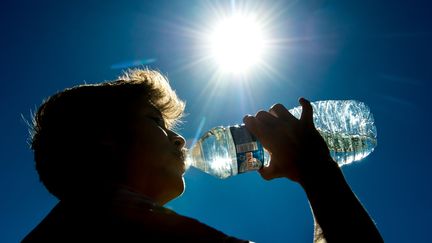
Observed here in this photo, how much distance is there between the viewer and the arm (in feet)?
5.72

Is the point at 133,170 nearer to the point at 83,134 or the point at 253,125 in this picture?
the point at 83,134

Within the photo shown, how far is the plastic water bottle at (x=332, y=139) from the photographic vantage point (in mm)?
4457

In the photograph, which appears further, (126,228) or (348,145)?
(348,145)

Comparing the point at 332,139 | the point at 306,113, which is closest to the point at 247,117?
the point at 306,113

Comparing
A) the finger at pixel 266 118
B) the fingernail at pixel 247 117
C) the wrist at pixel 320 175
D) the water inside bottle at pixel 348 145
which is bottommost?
the wrist at pixel 320 175

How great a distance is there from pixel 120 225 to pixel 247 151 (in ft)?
6.23

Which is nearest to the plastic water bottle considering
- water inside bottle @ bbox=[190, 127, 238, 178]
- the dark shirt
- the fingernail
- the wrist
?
water inside bottle @ bbox=[190, 127, 238, 178]

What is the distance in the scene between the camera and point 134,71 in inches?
149

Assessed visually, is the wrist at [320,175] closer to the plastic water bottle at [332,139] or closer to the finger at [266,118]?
the finger at [266,118]

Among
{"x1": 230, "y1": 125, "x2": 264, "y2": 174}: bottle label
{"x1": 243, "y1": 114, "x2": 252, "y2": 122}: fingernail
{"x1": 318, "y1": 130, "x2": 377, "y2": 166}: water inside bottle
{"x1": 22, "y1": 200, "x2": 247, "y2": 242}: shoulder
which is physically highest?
{"x1": 318, "y1": 130, "x2": 377, "y2": 166}: water inside bottle

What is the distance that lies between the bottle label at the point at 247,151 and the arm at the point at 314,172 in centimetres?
70

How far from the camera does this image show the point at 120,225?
1378 millimetres

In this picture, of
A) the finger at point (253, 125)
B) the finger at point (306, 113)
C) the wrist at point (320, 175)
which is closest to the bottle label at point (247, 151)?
the finger at point (253, 125)

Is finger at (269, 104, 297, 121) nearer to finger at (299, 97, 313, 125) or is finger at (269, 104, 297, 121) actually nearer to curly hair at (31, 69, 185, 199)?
finger at (299, 97, 313, 125)
